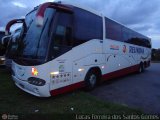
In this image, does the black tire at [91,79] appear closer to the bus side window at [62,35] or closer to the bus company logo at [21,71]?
the bus side window at [62,35]

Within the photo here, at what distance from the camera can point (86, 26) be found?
8.90 m

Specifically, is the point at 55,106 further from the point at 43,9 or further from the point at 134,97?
the point at 134,97

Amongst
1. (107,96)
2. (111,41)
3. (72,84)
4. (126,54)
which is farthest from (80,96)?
(126,54)

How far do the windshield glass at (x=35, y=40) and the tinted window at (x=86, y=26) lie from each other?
4.30 ft

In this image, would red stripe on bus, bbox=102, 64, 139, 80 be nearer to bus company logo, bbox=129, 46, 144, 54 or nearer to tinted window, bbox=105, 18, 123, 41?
bus company logo, bbox=129, 46, 144, 54

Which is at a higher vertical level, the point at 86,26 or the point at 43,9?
the point at 43,9

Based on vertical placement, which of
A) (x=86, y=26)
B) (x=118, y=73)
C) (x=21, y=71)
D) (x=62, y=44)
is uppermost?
(x=86, y=26)

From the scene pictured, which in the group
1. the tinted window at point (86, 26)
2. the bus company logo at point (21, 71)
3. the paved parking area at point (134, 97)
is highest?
the tinted window at point (86, 26)

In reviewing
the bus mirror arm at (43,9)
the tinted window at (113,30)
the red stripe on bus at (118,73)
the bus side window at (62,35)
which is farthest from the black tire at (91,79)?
the bus mirror arm at (43,9)

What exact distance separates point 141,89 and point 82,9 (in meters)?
4.51

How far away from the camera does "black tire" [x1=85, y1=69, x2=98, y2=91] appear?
9062mm

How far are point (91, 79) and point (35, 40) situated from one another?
318cm

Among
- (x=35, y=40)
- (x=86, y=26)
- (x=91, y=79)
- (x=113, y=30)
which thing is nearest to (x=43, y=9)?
(x=35, y=40)

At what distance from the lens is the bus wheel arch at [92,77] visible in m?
9.06
